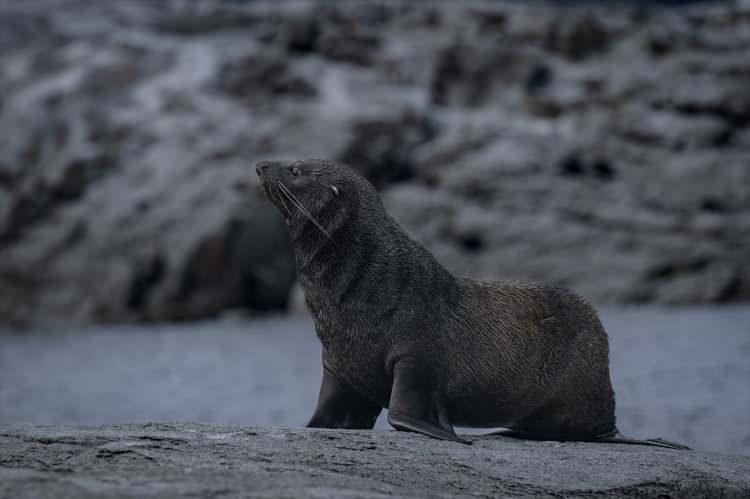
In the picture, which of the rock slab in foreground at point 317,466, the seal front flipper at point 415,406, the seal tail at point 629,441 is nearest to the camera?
the rock slab in foreground at point 317,466

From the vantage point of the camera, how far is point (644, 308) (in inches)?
1087

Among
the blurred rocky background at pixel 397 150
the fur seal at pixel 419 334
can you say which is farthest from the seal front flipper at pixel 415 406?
the blurred rocky background at pixel 397 150

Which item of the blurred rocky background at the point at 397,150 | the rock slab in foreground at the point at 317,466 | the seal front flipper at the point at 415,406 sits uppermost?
the blurred rocky background at the point at 397,150

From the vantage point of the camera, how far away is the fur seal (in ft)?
18.3

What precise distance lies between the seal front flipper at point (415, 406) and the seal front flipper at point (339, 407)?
37 cm

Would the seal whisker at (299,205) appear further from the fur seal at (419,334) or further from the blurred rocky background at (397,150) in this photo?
the blurred rocky background at (397,150)

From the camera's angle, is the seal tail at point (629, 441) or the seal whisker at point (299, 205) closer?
the seal whisker at point (299, 205)

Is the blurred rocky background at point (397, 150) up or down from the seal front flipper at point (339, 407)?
up

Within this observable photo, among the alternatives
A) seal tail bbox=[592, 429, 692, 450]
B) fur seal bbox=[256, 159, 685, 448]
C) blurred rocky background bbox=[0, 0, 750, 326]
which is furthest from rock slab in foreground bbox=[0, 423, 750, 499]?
blurred rocky background bbox=[0, 0, 750, 326]

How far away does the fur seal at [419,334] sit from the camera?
5.59 m

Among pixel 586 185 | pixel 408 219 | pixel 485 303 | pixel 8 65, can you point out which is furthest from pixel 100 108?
pixel 485 303

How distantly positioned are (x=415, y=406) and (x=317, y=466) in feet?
3.52

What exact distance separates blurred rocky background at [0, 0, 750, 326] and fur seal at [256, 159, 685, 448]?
2238cm

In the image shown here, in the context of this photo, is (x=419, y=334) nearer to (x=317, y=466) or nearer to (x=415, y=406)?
(x=415, y=406)
